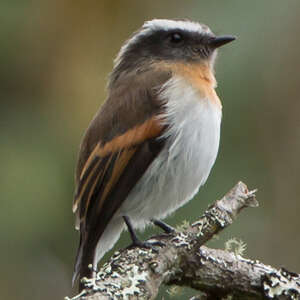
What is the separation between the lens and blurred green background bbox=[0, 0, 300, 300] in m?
6.31

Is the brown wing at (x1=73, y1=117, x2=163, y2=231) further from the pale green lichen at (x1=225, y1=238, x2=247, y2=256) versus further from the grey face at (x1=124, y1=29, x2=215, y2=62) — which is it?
the grey face at (x1=124, y1=29, x2=215, y2=62)

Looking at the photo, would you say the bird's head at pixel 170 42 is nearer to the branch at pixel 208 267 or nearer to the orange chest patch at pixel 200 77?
the orange chest patch at pixel 200 77

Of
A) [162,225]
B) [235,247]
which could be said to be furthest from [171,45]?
[235,247]

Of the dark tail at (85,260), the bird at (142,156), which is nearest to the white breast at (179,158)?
the bird at (142,156)

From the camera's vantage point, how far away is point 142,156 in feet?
17.6

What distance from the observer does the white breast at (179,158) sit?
537 cm

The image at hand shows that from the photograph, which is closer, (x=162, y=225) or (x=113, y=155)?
(x=113, y=155)

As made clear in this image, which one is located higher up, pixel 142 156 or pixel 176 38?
pixel 176 38

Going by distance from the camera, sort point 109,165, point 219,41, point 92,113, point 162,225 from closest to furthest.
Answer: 1. point 109,165
2. point 162,225
3. point 219,41
4. point 92,113

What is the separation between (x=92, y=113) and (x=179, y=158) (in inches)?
59.7

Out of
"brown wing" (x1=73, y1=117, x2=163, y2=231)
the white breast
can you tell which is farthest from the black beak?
"brown wing" (x1=73, y1=117, x2=163, y2=231)

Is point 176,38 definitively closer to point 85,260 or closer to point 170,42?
point 170,42

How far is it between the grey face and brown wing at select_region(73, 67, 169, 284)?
1.52 feet

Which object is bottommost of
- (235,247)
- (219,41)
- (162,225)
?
(162,225)
